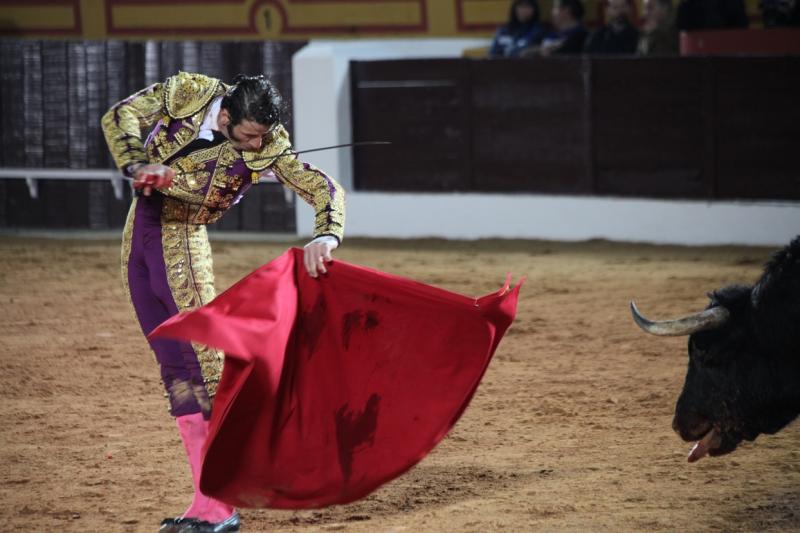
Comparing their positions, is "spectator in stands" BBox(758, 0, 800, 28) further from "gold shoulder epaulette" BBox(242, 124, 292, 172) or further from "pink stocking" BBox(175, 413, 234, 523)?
"pink stocking" BBox(175, 413, 234, 523)

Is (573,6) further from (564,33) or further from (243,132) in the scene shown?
(243,132)

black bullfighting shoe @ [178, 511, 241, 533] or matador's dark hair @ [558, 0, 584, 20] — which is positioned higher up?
matador's dark hair @ [558, 0, 584, 20]

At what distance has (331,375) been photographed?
379cm

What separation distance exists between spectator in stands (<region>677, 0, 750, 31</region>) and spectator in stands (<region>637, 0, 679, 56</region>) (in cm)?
10

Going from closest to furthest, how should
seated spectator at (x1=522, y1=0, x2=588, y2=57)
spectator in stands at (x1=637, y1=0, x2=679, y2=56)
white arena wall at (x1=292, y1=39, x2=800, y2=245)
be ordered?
white arena wall at (x1=292, y1=39, x2=800, y2=245) → spectator in stands at (x1=637, y1=0, x2=679, y2=56) → seated spectator at (x1=522, y1=0, x2=588, y2=57)

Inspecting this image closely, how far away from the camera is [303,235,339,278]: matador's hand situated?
3.69 m

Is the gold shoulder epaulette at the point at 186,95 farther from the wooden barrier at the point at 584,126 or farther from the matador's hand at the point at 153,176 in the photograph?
the wooden barrier at the point at 584,126

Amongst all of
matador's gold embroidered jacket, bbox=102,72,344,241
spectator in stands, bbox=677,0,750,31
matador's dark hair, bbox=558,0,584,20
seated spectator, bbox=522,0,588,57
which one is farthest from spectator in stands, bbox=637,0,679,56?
matador's gold embroidered jacket, bbox=102,72,344,241

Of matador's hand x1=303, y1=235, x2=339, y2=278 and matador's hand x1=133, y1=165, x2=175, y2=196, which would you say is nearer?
A: matador's hand x1=133, y1=165, x2=175, y2=196

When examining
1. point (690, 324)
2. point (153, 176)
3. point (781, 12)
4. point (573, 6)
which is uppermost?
point (573, 6)

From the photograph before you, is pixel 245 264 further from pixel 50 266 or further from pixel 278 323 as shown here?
pixel 278 323

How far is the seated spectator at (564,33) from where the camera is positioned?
9.77 metres

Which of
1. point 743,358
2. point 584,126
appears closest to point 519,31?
point 584,126

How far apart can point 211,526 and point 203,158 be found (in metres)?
1.01
